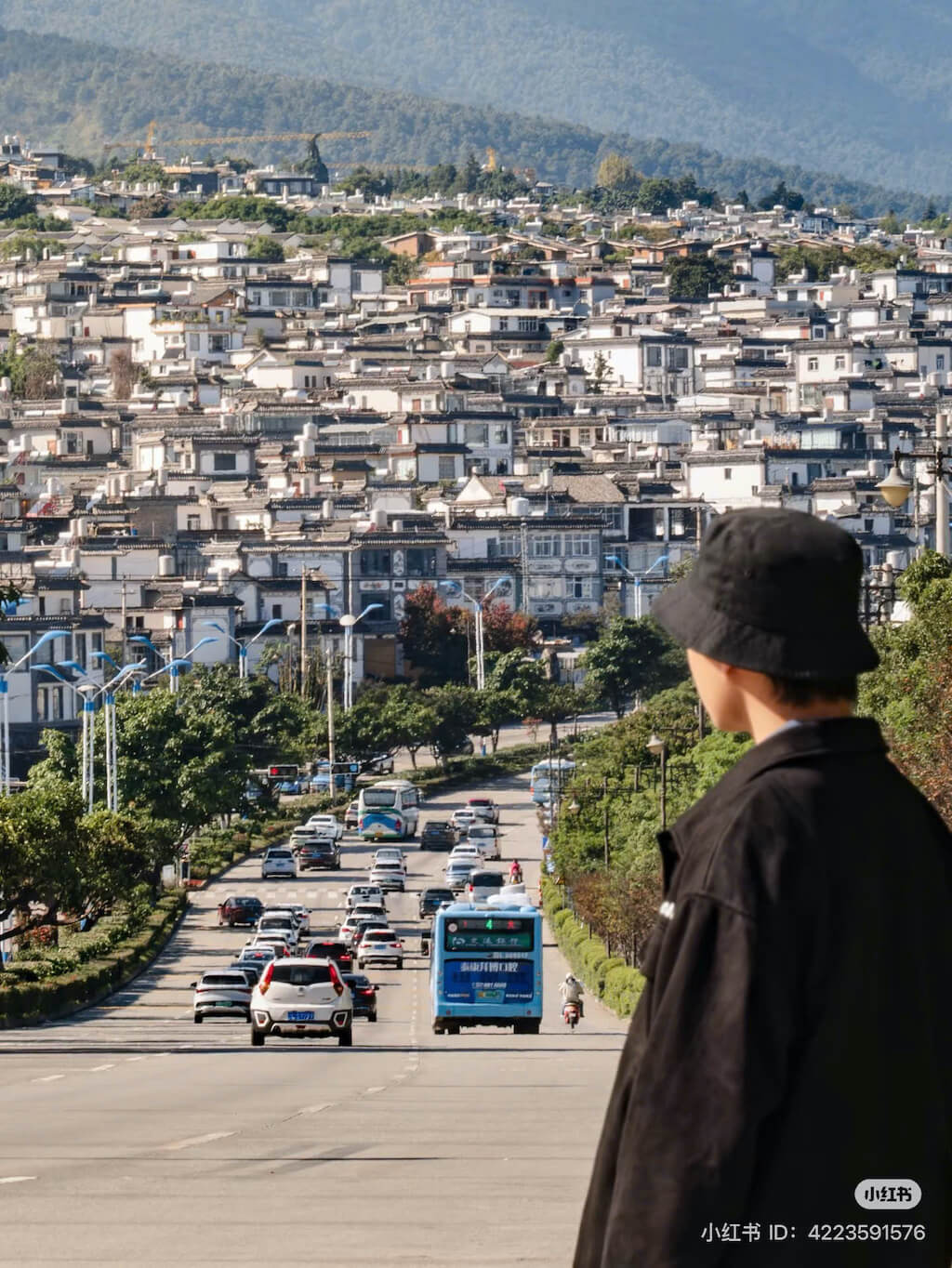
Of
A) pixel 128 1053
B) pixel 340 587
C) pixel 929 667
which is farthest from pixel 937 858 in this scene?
pixel 340 587

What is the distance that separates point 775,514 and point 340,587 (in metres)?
124

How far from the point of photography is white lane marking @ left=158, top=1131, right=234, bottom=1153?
16453 millimetres

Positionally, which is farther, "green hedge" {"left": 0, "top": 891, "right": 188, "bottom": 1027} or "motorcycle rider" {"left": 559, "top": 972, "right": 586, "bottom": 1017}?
"motorcycle rider" {"left": 559, "top": 972, "right": 586, "bottom": 1017}

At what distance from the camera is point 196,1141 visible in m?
17.0

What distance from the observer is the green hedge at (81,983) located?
4150cm

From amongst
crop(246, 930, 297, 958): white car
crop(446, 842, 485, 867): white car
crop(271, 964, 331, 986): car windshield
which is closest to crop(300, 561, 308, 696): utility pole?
crop(446, 842, 485, 867): white car

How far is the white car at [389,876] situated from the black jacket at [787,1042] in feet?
242

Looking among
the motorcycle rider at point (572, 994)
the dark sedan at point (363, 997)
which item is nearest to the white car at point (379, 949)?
the dark sedan at point (363, 997)

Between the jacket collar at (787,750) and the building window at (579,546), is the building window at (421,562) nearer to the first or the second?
the building window at (579,546)

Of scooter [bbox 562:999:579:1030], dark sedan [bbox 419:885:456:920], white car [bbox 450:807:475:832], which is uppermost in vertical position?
scooter [bbox 562:999:579:1030]

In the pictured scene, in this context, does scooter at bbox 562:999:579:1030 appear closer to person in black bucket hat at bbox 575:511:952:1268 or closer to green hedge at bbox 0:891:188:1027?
green hedge at bbox 0:891:188:1027

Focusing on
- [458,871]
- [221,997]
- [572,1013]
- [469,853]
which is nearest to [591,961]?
[221,997]

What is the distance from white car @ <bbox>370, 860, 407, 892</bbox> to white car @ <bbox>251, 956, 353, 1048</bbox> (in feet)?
141

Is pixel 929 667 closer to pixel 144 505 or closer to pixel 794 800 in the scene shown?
pixel 794 800
